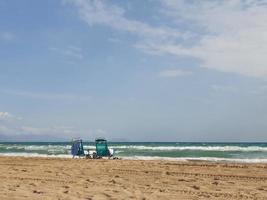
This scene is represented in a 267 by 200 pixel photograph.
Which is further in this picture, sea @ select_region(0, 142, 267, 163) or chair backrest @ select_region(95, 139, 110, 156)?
sea @ select_region(0, 142, 267, 163)

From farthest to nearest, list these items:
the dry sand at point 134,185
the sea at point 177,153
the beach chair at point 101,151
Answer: the sea at point 177,153 → the beach chair at point 101,151 → the dry sand at point 134,185

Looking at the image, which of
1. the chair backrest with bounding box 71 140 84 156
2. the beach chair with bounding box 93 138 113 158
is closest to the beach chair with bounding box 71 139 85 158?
the chair backrest with bounding box 71 140 84 156

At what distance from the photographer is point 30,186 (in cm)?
896

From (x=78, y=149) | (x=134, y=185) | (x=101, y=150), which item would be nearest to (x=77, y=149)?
(x=78, y=149)

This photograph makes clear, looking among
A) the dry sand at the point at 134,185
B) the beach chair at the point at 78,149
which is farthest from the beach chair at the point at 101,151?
the dry sand at the point at 134,185

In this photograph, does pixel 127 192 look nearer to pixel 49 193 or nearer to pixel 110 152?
pixel 49 193

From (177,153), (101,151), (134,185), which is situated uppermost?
(101,151)

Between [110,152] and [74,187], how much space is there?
12519mm

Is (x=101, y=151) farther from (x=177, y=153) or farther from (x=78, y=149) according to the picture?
(x=177, y=153)

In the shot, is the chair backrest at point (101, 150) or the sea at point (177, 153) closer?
the chair backrest at point (101, 150)

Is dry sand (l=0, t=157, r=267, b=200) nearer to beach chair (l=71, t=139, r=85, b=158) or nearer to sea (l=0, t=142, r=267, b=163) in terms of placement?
beach chair (l=71, t=139, r=85, b=158)

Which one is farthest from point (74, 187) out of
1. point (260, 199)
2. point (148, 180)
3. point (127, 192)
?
point (260, 199)

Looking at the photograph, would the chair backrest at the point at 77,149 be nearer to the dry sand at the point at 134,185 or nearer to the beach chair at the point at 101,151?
the beach chair at the point at 101,151

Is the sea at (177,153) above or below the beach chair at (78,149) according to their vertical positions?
below
